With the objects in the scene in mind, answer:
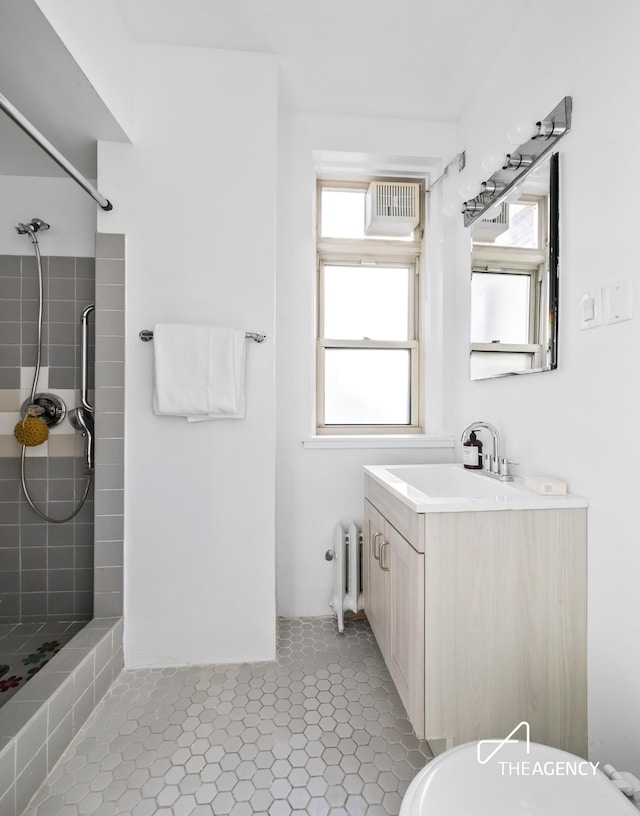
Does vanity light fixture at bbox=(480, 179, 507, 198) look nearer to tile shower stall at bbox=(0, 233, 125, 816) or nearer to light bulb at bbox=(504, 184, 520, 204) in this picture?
light bulb at bbox=(504, 184, 520, 204)

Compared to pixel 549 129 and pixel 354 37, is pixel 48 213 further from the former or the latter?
pixel 549 129

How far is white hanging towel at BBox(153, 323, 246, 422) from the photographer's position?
1.68 metres

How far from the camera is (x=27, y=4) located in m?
1.10

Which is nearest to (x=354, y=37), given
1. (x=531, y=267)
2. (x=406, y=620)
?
(x=531, y=267)

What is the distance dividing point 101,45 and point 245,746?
7.62ft

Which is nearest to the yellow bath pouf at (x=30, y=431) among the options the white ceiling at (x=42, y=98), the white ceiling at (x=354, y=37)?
the white ceiling at (x=42, y=98)

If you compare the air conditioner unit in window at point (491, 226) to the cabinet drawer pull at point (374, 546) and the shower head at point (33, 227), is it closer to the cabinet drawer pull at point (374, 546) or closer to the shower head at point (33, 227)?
the cabinet drawer pull at point (374, 546)

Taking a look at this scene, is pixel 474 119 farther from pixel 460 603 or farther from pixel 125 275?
pixel 460 603

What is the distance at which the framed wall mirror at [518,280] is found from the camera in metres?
1.41

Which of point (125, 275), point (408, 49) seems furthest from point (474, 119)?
point (125, 275)

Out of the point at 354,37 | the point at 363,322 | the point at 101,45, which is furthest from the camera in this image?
the point at 363,322

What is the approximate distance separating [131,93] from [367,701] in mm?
2457

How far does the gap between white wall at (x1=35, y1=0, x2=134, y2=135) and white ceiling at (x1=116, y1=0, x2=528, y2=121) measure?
11 centimetres

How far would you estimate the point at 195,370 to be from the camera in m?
1.69
